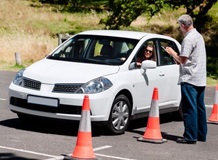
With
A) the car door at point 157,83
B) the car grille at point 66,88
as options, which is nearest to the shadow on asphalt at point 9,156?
the car grille at point 66,88

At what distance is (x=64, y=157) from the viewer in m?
9.73

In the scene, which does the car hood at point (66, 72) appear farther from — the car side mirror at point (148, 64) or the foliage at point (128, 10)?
Result: the foliage at point (128, 10)

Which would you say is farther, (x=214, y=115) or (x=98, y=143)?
(x=214, y=115)

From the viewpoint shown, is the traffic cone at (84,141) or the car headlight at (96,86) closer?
the traffic cone at (84,141)

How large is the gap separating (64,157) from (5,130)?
242 centimetres

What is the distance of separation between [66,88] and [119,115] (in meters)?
1.02

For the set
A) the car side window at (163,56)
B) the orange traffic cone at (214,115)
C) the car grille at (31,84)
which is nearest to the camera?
the car grille at (31,84)

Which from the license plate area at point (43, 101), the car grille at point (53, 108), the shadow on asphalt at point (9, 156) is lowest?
the shadow on asphalt at point (9, 156)

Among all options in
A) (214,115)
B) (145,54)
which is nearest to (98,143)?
(145,54)

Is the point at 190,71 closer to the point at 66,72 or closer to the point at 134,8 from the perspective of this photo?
the point at 66,72

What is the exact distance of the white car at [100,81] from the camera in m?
11.6

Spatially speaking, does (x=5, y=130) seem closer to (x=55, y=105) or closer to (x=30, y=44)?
(x=55, y=105)

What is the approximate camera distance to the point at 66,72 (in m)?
11.9

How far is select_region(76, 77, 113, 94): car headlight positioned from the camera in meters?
11.6
